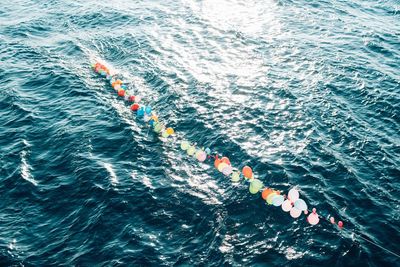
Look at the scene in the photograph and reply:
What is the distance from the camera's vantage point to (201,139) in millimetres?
26250

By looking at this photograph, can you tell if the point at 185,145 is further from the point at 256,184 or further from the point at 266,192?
the point at 266,192

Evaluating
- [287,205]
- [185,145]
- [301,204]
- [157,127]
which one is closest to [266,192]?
[287,205]

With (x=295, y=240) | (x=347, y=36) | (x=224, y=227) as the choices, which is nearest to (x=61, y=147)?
(x=224, y=227)

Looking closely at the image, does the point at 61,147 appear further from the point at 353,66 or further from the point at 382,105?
the point at 353,66

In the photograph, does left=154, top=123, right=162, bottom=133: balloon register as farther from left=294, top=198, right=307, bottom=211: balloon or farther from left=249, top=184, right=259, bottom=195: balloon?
left=294, top=198, right=307, bottom=211: balloon

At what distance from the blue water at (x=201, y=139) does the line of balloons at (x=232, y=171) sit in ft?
1.93

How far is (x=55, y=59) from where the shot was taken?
3753cm

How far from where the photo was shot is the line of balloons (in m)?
→ 19.8

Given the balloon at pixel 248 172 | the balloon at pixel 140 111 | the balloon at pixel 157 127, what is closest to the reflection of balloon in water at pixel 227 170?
the balloon at pixel 248 172

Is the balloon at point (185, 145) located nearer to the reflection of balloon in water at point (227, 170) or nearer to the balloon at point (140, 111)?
the reflection of balloon in water at point (227, 170)

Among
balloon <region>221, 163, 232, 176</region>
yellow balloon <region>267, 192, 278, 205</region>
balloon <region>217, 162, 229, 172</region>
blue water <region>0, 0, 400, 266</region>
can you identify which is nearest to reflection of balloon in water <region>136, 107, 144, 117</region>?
blue water <region>0, 0, 400, 266</region>

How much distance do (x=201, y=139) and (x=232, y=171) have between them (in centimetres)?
442

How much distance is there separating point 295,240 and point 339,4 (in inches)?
1651

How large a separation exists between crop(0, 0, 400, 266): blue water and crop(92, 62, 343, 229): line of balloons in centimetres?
59
